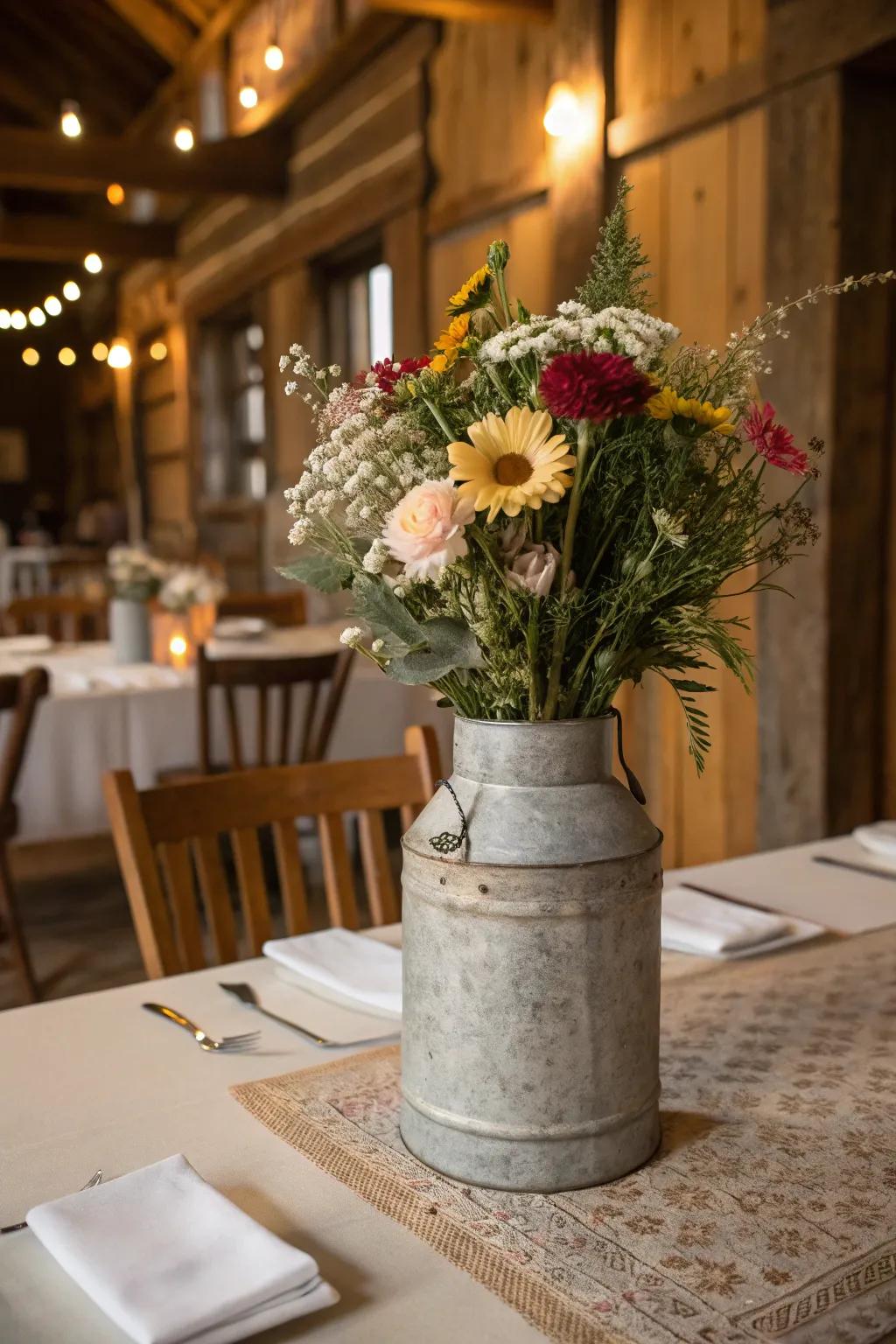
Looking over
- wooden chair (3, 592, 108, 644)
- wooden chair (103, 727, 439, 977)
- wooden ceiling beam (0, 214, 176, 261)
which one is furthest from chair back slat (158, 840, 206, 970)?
wooden ceiling beam (0, 214, 176, 261)

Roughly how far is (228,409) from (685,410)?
25.3 ft

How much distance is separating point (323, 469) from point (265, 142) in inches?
240

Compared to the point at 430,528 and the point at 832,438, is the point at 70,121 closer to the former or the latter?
the point at 832,438

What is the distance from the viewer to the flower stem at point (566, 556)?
0.76 metres

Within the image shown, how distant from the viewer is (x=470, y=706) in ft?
2.77

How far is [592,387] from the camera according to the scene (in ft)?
2.33

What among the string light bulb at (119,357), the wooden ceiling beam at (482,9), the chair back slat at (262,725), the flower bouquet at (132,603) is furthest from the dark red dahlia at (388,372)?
the string light bulb at (119,357)

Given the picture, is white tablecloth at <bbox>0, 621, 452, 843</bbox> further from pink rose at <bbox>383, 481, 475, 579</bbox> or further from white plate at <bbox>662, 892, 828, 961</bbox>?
pink rose at <bbox>383, 481, 475, 579</bbox>

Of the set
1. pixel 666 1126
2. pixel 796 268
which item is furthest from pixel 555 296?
pixel 666 1126

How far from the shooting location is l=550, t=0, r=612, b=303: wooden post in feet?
11.9

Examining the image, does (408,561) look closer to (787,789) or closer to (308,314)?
(787,789)

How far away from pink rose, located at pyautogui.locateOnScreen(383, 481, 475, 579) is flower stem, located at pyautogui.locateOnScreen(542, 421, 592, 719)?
0.07 meters

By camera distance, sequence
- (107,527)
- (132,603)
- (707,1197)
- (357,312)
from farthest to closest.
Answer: (107,527) < (357,312) < (132,603) < (707,1197)

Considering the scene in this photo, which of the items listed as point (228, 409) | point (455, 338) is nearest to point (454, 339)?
point (455, 338)
